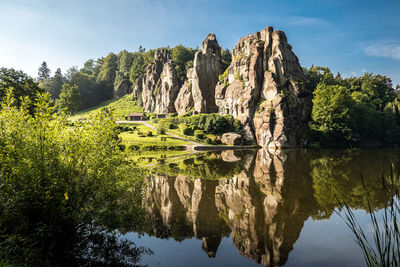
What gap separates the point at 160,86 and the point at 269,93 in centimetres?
5284

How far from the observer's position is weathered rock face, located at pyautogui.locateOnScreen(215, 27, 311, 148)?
6169 cm

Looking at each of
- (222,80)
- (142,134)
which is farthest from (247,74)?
(142,134)

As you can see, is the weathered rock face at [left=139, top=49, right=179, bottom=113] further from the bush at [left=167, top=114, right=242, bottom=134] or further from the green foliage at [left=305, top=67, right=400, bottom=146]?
the green foliage at [left=305, top=67, right=400, bottom=146]

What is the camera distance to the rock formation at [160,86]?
93.9 metres

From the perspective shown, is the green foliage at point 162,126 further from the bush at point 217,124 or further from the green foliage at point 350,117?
the green foliage at point 350,117

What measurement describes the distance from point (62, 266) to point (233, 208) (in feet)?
34.6

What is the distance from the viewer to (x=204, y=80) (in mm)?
83125

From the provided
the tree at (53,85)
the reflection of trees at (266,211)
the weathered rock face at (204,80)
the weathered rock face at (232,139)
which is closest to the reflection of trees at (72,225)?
the reflection of trees at (266,211)

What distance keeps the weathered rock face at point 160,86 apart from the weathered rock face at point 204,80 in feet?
26.1

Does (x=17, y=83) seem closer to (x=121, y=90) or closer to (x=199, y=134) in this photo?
(x=199, y=134)

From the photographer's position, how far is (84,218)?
898 cm

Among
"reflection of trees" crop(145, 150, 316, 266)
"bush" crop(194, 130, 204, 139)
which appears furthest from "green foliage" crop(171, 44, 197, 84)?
"reflection of trees" crop(145, 150, 316, 266)

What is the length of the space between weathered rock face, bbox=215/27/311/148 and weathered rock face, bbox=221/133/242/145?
15.7 ft

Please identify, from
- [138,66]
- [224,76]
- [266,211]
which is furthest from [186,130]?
[138,66]
